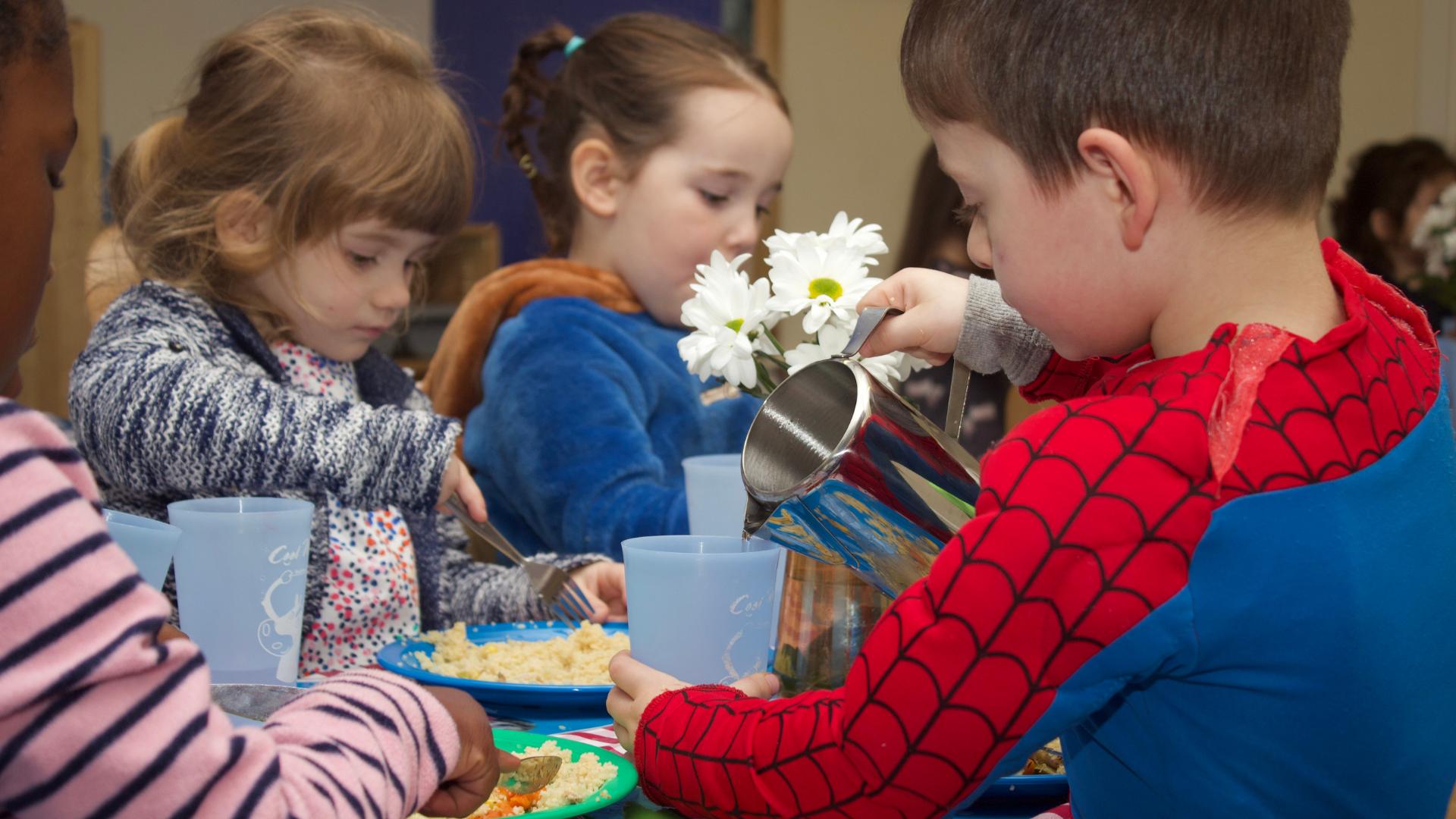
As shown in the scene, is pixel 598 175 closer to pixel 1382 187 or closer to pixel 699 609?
pixel 699 609

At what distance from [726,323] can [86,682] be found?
584mm

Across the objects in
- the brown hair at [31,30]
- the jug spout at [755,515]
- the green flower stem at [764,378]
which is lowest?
the jug spout at [755,515]

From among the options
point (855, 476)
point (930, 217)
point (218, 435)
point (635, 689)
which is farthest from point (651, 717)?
point (930, 217)

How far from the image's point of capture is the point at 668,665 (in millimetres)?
838

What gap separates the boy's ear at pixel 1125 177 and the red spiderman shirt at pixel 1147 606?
8cm

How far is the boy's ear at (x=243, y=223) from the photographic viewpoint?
137 centimetres

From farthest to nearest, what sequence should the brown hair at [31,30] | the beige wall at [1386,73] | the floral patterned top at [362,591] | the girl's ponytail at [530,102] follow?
the beige wall at [1386,73]
the girl's ponytail at [530,102]
the floral patterned top at [362,591]
the brown hair at [31,30]

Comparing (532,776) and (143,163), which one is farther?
(143,163)

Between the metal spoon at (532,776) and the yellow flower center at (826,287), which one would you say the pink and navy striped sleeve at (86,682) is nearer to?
the metal spoon at (532,776)

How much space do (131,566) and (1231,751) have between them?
0.52m

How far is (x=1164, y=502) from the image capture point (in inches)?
23.6

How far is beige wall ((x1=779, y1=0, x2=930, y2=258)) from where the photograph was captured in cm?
432

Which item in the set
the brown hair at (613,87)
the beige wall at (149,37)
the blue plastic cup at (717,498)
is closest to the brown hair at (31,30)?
the blue plastic cup at (717,498)

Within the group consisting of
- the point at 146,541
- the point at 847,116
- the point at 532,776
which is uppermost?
the point at 847,116
